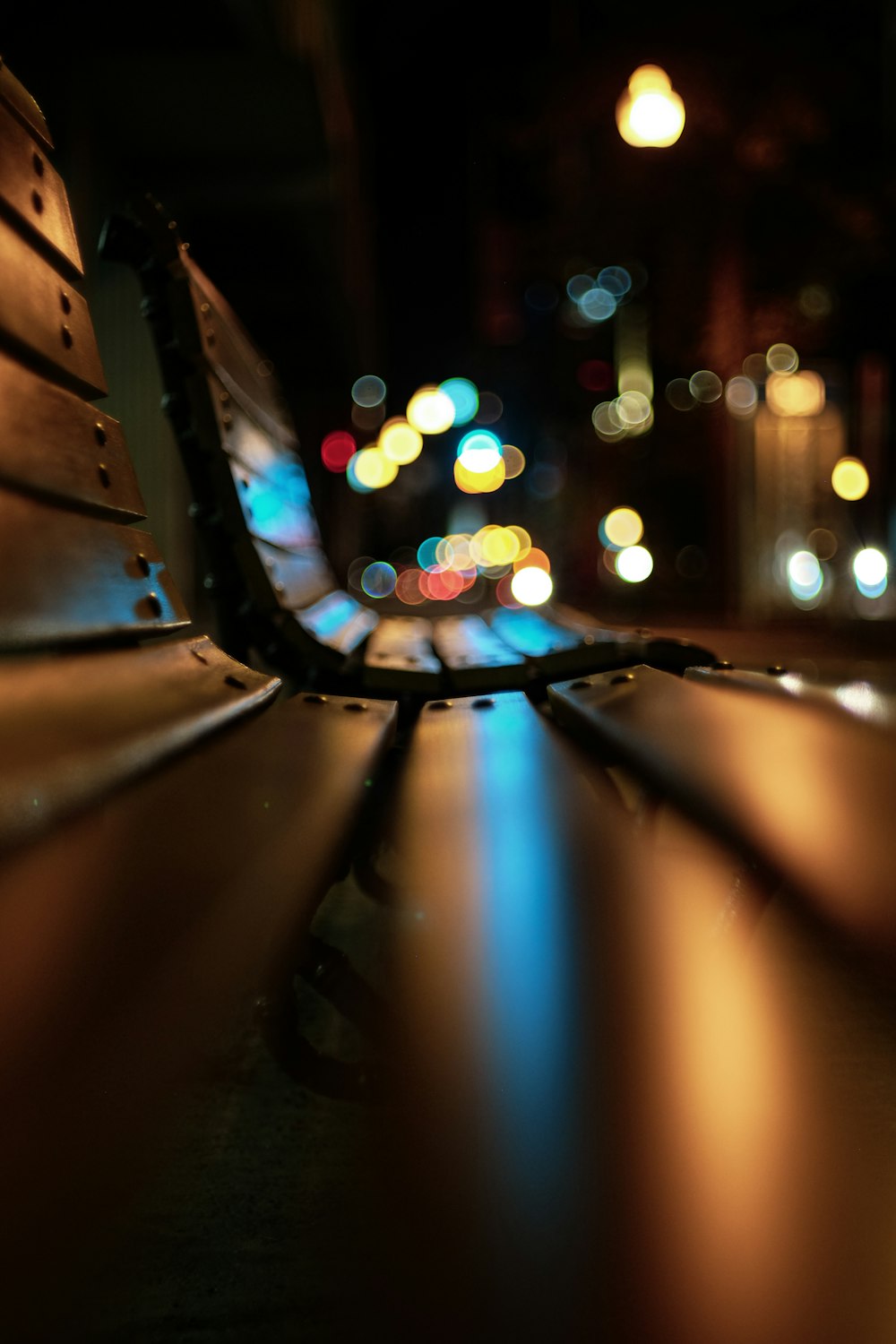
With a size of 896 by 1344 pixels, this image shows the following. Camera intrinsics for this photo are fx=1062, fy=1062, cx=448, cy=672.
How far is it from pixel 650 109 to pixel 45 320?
7.69 m

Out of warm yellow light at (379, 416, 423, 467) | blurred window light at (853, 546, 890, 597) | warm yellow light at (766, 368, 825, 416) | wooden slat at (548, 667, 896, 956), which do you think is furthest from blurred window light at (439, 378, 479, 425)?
wooden slat at (548, 667, 896, 956)

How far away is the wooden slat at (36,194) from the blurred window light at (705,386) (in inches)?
447

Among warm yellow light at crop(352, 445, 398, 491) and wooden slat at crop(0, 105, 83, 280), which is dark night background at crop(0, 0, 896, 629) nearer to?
wooden slat at crop(0, 105, 83, 280)

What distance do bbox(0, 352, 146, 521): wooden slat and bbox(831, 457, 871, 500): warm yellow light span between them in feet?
41.7

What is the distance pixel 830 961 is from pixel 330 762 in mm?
550

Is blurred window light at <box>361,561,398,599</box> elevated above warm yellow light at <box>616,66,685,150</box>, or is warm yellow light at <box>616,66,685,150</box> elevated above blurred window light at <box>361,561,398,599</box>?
warm yellow light at <box>616,66,685,150</box>

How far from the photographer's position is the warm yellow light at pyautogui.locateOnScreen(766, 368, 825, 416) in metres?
12.3

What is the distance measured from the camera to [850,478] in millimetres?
13086

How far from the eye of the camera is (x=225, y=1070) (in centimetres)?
62

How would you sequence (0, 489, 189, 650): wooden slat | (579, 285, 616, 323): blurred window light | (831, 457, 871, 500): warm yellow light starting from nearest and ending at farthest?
(0, 489, 189, 650): wooden slat
(579, 285, 616, 323): blurred window light
(831, 457, 871, 500): warm yellow light

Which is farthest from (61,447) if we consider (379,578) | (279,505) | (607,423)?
(379,578)

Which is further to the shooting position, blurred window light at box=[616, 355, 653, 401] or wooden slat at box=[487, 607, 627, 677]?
blurred window light at box=[616, 355, 653, 401]

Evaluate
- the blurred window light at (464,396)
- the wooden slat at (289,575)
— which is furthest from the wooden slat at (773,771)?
the blurred window light at (464,396)

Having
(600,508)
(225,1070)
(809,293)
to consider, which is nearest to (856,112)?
(809,293)
